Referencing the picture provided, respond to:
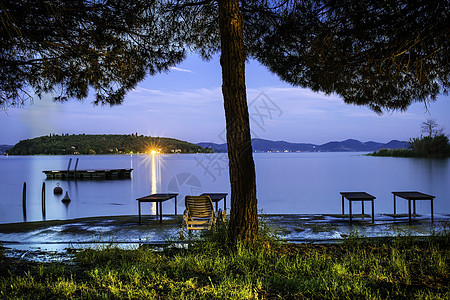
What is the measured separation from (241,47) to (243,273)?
A: 8.65 feet

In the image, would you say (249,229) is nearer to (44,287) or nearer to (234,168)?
(234,168)

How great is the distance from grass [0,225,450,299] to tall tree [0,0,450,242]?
2.16 feet

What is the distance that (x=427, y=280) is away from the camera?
10.9 feet

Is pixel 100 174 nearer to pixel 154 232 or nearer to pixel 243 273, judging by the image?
pixel 154 232

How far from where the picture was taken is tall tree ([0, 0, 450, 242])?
4.59 metres

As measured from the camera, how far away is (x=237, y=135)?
4.55 meters

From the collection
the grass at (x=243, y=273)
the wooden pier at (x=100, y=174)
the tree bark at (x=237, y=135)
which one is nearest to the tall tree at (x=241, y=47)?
the tree bark at (x=237, y=135)

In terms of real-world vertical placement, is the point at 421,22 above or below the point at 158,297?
above

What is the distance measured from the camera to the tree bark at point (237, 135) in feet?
14.9

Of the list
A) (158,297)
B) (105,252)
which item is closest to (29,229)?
(105,252)

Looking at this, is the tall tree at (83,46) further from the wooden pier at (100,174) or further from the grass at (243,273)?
the wooden pier at (100,174)

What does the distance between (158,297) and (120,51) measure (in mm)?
4335

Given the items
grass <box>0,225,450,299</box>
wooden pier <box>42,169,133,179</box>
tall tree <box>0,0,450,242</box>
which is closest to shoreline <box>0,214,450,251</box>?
grass <box>0,225,450,299</box>

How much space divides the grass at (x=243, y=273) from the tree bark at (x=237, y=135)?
0.27 meters
